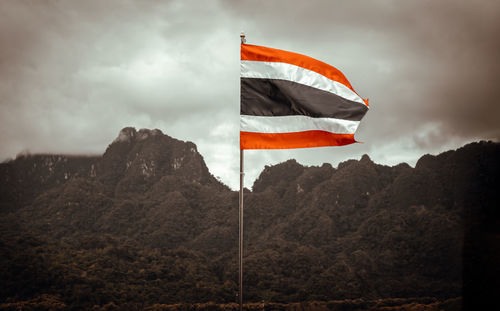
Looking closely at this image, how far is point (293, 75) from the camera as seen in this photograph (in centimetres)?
629

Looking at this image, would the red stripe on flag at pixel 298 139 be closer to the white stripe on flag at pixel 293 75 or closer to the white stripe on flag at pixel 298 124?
the white stripe on flag at pixel 298 124

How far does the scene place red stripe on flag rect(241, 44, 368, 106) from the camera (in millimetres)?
6035

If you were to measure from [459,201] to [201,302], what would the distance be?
130ft

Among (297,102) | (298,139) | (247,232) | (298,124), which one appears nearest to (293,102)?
(297,102)

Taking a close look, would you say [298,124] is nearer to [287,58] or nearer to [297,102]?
[297,102]

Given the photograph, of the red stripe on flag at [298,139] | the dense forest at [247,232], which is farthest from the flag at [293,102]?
the dense forest at [247,232]

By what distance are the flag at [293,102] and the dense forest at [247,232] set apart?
35.2m

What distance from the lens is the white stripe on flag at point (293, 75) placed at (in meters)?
6.09

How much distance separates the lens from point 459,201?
6372 cm

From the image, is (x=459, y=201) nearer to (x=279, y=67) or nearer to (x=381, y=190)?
(x=381, y=190)

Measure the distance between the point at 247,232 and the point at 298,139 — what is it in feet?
220

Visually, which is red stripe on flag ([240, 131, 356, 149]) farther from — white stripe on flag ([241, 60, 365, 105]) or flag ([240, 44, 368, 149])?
white stripe on flag ([241, 60, 365, 105])

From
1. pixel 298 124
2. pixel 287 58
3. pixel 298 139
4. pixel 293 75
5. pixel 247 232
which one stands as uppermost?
pixel 287 58

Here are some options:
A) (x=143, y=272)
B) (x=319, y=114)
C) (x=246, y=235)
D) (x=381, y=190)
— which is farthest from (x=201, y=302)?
(x=319, y=114)
